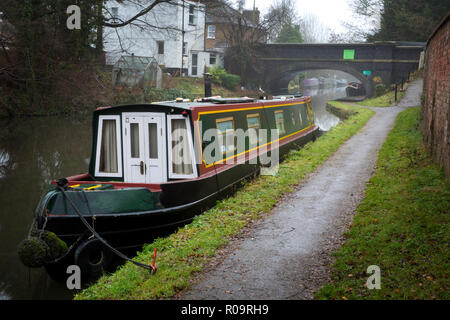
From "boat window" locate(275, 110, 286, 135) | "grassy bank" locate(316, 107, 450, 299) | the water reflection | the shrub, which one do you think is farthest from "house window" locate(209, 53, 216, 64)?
"grassy bank" locate(316, 107, 450, 299)

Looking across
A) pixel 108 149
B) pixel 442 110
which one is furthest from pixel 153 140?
pixel 442 110

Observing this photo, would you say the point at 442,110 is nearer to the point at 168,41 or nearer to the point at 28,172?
the point at 28,172

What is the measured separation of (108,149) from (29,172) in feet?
19.5

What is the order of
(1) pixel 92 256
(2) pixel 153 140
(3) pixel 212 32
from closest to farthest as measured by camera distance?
(1) pixel 92 256 < (2) pixel 153 140 < (3) pixel 212 32

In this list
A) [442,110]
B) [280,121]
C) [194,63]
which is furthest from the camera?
[194,63]

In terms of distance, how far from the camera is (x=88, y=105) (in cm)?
2241

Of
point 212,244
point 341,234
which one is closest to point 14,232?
point 212,244

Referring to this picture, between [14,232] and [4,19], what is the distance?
14812 millimetres

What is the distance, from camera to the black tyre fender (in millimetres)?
5504

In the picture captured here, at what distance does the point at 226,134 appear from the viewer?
26.4 ft

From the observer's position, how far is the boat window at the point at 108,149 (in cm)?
699

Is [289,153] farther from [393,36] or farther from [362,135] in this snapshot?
[393,36]

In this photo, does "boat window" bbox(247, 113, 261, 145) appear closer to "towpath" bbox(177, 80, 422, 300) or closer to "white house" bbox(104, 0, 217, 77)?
"towpath" bbox(177, 80, 422, 300)

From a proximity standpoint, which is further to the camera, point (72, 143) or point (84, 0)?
point (84, 0)
